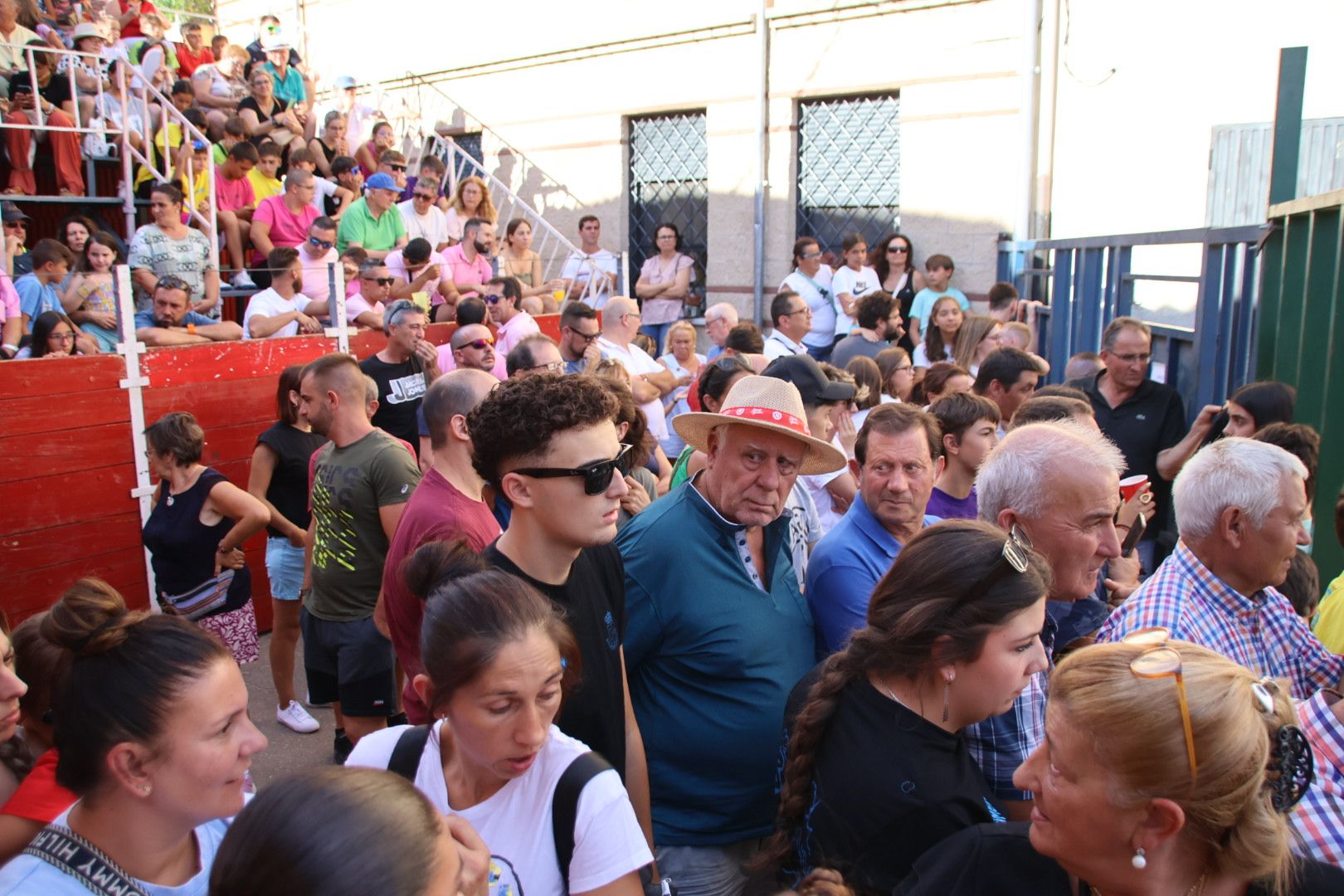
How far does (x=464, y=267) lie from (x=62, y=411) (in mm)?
4898

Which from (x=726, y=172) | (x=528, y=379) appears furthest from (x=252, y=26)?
(x=528, y=379)

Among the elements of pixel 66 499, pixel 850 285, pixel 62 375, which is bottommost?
pixel 66 499

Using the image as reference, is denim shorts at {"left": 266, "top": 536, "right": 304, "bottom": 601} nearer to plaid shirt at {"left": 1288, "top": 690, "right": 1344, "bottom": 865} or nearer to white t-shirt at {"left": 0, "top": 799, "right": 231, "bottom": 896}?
white t-shirt at {"left": 0, "top": 799, "right": 231, "bottom": 896}

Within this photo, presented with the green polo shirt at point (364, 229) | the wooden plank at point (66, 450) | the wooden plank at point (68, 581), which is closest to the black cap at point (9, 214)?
the green polo shirt at point (364, 229)

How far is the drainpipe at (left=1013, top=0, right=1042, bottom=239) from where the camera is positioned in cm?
1084

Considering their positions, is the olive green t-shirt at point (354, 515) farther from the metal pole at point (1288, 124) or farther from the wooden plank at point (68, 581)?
the metal pole at point (1288, 124)

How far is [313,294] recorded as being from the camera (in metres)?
8.84

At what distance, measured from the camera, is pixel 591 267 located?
40.3ft

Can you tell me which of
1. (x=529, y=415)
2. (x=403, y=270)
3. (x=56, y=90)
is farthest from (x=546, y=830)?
(x=56, y=90)

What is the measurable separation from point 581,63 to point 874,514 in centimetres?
1342

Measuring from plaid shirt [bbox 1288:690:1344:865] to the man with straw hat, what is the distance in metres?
1.18

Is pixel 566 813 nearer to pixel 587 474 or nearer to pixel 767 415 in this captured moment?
pixel 587 474

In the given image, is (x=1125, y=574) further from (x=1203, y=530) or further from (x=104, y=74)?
(x=104, y=74)

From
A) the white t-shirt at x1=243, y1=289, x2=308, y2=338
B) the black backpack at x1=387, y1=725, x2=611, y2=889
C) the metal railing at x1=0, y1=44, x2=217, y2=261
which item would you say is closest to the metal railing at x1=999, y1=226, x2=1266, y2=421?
the black backpack at x1=387, y1=725, x2=611, y2=889
